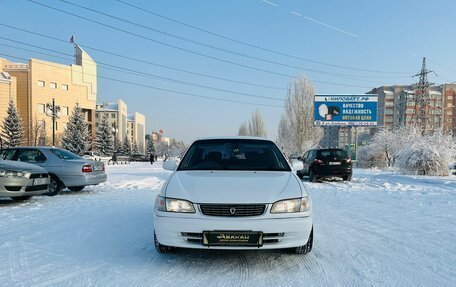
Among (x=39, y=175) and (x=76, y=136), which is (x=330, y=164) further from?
(x=76, y=136)

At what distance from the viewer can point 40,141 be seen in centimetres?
5853

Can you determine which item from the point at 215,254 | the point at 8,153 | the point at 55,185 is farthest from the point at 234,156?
the point at 8,153

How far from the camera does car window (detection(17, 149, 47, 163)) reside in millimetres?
9375

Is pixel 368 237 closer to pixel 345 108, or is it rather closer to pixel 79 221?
pixel 79 221

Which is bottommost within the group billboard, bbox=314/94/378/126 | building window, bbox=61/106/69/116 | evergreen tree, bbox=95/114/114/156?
evergreen tree, bbox=95/114/114/156

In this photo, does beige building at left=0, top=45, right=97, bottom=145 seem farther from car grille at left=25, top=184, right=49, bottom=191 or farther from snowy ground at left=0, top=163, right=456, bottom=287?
snowy ground at left=0, top=163, right=456, bottom=287

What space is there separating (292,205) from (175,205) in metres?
1.31

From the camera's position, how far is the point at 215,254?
4.00 m

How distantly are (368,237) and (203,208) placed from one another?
3.01 metres

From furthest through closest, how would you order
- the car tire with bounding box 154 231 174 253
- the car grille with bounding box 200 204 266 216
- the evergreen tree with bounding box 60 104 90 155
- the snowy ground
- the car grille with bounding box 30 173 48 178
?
the evergreen tree with bounding box 60 104 90 155 < the car grille with bounding box 30 173 48 178 < the car tire with bounding box 154 231 174 253 < the car grille with bounding box 200 204 266 216 < the snowy ground

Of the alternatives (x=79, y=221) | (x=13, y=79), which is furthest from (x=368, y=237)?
(x=13, y=79)

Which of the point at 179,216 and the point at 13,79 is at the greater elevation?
the point at 13,79

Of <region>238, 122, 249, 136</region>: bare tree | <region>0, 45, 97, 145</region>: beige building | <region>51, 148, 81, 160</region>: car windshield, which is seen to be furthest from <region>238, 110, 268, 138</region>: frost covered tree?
<region>51, 148, 81, 160</region>: car windshield

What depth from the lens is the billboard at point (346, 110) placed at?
2967cm
